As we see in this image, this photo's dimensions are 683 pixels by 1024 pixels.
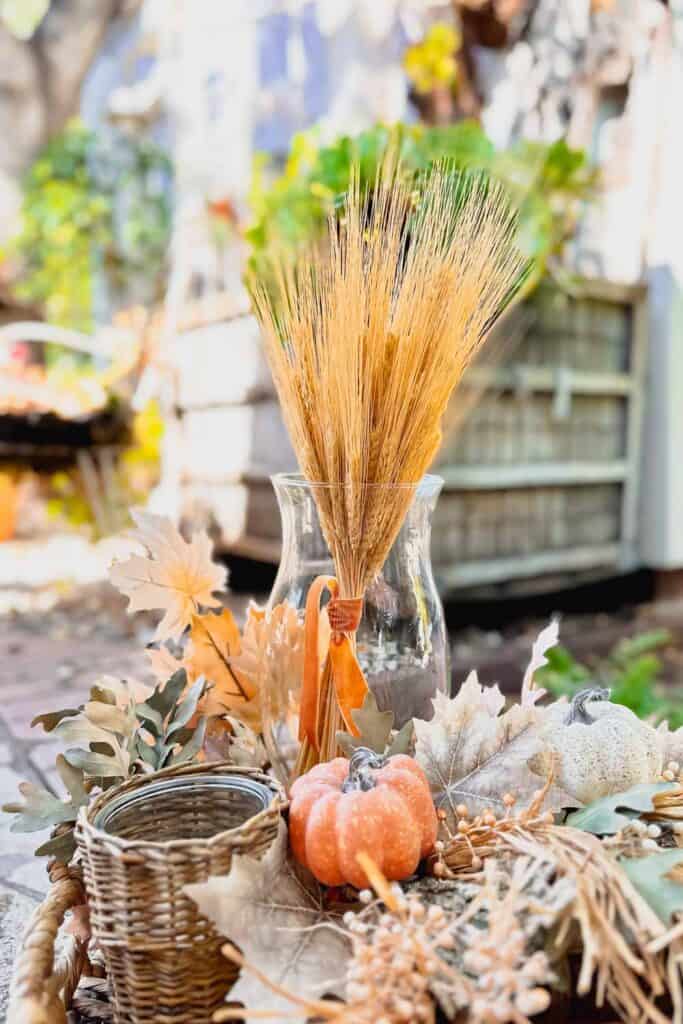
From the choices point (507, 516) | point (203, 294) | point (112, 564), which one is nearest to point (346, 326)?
point (112, 564)

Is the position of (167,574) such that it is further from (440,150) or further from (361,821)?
(440,150)

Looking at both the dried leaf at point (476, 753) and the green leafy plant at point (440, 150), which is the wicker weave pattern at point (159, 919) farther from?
the green leafy plant at point (440, 150)

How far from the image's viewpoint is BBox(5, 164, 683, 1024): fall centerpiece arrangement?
0.56 meters

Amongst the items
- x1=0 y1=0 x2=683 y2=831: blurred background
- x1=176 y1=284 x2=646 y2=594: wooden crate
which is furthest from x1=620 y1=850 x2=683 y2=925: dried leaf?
x1=176 y1=284 x2=646 y2=594: wooden crate

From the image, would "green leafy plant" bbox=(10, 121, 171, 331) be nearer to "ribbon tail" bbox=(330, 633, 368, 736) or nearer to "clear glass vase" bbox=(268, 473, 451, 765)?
"clear glass vase" bbox=(268, 473, 451, 765)

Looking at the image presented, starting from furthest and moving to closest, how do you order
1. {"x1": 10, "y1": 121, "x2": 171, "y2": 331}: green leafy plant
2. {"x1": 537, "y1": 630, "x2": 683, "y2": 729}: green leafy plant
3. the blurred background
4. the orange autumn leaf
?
{"x1": 10, "y1": 121, "x2": 171, "y2": 331}: green leafy plant → the blurred background → {"x1": 537, "y1": 630, "x2": 683, "y2": 729}: green leafy plant → the orange autumn leaf

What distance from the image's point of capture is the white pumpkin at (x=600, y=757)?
73 cm

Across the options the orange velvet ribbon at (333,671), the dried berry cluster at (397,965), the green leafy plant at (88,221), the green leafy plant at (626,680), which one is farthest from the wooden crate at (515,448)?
the green leafy plant at (88,221)

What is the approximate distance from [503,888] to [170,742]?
0.31 m

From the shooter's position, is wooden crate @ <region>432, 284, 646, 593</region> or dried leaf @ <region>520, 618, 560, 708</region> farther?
wooden crate @ <region>432, 284, 646, 593</region>

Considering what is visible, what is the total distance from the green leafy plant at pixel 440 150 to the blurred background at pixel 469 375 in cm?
1

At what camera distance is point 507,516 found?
140 inches

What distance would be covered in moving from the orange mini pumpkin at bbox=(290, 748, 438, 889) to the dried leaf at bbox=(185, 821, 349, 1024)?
0.02m

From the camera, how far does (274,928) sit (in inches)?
23.7
